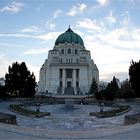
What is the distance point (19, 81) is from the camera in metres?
57.5

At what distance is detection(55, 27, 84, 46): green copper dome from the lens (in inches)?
3740

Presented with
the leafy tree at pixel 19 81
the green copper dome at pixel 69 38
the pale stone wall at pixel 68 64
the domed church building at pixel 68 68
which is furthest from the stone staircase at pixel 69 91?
the leafy tree at pixel 19 81

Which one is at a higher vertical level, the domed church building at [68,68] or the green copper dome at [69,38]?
the green copper dome at [69,38]

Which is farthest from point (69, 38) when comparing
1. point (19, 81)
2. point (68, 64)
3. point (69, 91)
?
point (19, 81)

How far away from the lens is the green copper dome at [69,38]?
95000mm

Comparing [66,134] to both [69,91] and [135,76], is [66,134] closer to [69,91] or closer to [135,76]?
[135,76]

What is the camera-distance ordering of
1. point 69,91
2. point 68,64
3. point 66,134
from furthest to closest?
point 68,64 → point 69,91 → point 66,134

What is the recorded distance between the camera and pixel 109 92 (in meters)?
53.0

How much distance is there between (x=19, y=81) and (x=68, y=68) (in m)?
36.3

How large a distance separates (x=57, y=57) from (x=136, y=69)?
44.5 m

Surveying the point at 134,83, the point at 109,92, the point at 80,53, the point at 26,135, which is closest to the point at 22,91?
the point at 109,92

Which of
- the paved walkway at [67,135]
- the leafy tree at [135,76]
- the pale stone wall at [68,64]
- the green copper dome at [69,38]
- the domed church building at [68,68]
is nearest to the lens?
the paved walkway at [67,135]

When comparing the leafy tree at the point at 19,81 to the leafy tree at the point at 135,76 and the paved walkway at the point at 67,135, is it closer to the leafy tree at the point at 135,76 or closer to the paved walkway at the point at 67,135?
the leafy tree at the point at 135,76

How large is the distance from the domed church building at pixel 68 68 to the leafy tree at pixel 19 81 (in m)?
30.6
